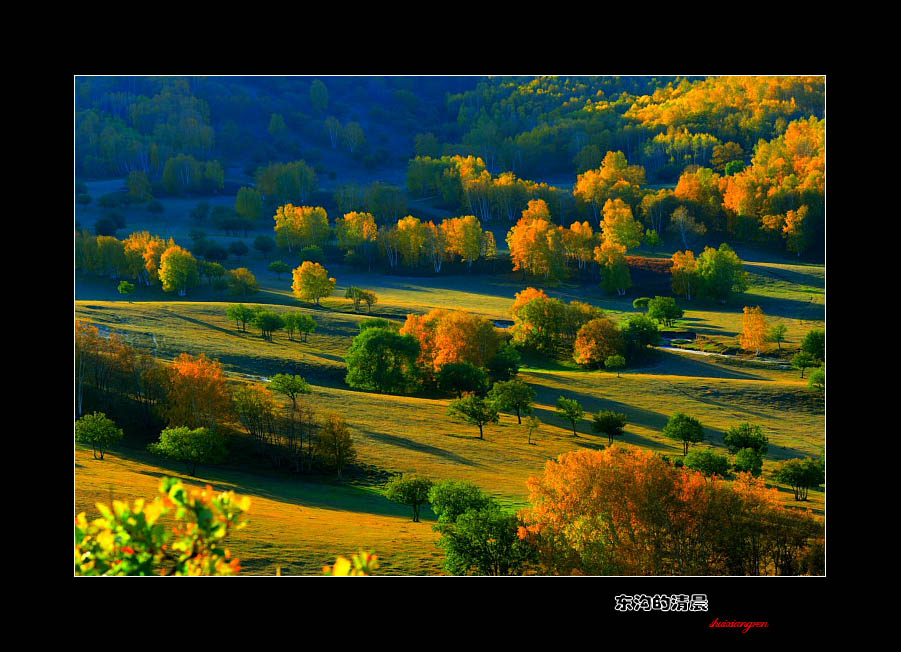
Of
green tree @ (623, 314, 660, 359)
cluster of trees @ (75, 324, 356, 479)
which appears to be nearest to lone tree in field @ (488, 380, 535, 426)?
cluster of trees @ (75, 324, 356, 479)

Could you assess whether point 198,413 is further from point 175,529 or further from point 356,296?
point 356,296

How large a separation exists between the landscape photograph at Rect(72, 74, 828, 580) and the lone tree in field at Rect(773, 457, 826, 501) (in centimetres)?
18

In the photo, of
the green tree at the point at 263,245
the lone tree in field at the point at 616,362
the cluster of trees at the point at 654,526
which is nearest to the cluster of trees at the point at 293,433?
the cluster of trees at the point at 654,526

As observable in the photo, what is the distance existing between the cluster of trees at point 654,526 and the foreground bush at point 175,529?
69.2 ft

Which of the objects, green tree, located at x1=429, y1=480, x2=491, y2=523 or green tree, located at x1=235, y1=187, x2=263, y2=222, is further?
green tree, located at x1=235, y1=187, x2=263, y2=222

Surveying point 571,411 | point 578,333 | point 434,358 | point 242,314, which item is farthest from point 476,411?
point 242,314

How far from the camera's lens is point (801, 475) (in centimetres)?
4934

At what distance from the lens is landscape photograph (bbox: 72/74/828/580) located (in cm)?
3169

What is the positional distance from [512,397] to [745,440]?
19.5 meters

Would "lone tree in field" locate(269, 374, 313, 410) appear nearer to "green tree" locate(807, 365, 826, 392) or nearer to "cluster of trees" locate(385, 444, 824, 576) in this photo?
"cluster of trees" locate(385, 444, 824, 576)

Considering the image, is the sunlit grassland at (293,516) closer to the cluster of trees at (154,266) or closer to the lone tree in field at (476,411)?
the lone tree in field at (476,411)
